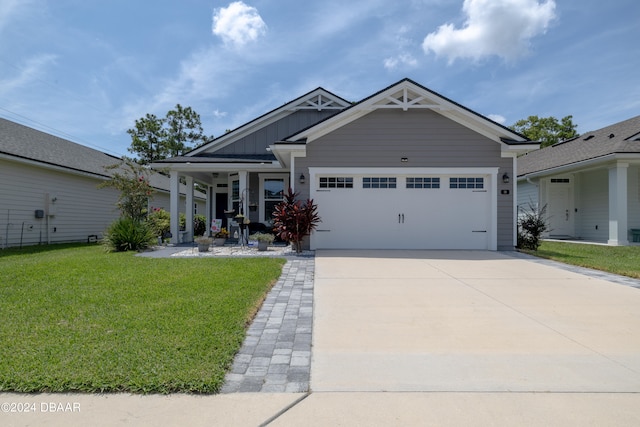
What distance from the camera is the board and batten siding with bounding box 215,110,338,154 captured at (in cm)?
1474

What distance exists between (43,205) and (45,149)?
106 inches

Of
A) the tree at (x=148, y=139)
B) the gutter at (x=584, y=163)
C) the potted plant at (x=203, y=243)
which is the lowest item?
the potted plant at (x=203, y=243)

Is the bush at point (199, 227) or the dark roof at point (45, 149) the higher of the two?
the dark roof at point (45, 149)

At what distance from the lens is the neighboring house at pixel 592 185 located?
41.7 ft

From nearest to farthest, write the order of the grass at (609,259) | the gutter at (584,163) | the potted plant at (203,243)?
the grass at (609,259) → the potted plant at (203,243) → the gutter at (584,163)

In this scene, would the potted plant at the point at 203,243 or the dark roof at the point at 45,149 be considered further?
the dark roof at the point at 45,149

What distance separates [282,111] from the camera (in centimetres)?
1477

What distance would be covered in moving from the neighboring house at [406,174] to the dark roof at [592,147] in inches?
218

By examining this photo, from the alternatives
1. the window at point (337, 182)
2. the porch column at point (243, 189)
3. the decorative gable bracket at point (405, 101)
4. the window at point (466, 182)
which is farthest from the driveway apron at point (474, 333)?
the porch column at point (243, 189)

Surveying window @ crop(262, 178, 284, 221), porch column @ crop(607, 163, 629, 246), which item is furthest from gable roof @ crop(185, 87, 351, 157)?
porch column @ crop(607, 163, 629, 246)

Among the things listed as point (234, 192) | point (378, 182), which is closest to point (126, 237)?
point (234, 192)

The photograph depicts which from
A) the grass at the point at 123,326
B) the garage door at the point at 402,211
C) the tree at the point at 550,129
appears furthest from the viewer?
the tree at the point at 550,129

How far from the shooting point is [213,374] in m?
2.84

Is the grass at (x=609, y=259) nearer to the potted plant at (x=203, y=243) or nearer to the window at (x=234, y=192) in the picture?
the potted plant at (x=203, y=243)
